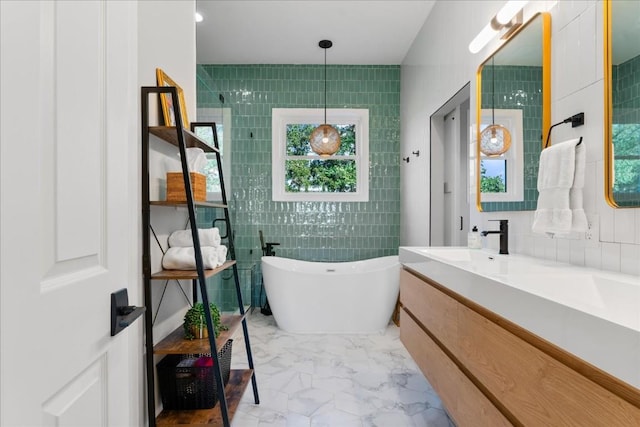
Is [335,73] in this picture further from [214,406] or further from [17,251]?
[17,251]

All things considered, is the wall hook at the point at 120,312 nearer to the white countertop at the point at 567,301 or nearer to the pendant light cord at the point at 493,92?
the white countertop at the point at 567,301

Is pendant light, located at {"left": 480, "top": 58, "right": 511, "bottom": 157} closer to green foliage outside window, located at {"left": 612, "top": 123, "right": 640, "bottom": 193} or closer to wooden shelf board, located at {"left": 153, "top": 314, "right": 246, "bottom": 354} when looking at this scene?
green foliage outside window, located at {"left": 612, "top": 123, "right": 640, "bottom": 193}

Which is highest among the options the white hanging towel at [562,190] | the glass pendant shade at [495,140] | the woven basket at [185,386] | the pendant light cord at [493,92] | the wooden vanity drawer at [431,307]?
the pendant light cord at [493,92]

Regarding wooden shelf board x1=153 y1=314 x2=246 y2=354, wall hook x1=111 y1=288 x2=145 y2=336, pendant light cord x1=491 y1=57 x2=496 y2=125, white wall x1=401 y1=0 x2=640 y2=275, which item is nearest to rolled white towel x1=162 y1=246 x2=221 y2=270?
wooden shelf board x1=153 y1=314 x2=246 y2=354

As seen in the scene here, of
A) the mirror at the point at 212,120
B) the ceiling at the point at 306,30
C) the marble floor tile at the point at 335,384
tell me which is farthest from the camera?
the ceiling at the point at 306,30

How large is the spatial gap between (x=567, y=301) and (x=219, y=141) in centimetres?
307

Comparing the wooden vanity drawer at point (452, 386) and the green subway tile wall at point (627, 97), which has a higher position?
the green subway tile wall at point (627, 97)

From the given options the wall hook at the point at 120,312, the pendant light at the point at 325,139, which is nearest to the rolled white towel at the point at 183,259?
the wall hook at the point at 120,312

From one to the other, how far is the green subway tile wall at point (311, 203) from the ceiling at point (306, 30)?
0.55 ft

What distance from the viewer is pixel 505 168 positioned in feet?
6.32

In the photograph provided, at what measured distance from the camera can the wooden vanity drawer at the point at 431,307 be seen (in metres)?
1.41

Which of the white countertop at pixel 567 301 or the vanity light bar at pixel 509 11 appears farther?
the vanity light bar at pixel 509 11

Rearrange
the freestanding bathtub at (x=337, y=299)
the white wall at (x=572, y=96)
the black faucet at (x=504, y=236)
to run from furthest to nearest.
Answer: the freestanding bathtub at (x=337, y=299) < the black faucet at (x=504, y=236) < the white wall at (x=572, y=96)

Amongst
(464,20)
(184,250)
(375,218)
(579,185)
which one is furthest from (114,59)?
(375,218)
